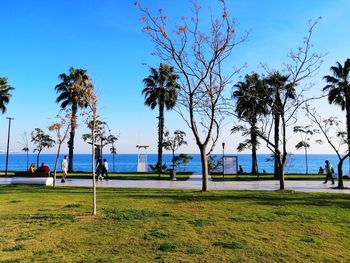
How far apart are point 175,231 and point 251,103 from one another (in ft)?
72.7

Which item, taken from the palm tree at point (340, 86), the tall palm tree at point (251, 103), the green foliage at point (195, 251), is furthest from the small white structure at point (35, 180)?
the palm tree at point (340, 86)

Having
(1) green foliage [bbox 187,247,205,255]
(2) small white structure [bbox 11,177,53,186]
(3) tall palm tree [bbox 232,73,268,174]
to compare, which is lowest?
(1) green foliage [bbox 187,247,205,255]

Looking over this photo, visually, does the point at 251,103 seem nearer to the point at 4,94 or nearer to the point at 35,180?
the point at 35,180

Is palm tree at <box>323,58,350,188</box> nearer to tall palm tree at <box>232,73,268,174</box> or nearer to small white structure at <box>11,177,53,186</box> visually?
tall palm tree at <box>232,73,268,174</box>

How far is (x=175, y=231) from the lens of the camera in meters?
7.45

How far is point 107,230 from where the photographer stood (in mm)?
7496

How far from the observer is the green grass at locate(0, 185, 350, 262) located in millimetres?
5828

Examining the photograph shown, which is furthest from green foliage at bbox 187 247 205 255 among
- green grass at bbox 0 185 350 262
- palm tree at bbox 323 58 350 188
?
palm tree at bbox 323 58 350 188

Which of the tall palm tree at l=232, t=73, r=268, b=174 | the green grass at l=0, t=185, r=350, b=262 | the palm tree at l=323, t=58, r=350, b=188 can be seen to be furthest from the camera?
the palm tree at l=323, t=58, r=350, b=188

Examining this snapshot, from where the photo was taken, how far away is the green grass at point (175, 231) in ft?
19.1

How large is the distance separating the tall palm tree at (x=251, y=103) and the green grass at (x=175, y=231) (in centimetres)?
729

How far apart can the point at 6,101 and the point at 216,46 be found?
2639 centimetres

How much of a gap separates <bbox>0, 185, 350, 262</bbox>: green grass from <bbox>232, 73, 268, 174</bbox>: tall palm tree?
7285 mm

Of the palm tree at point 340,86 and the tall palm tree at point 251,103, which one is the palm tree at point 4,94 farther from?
the palm tree at point 340,86
